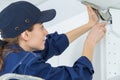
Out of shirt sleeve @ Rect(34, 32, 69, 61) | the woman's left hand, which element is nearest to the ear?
shirt sleeve @ Rect(34, 32, 69, 61)

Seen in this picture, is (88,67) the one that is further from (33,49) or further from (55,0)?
(55,0)

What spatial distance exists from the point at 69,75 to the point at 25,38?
0.30m

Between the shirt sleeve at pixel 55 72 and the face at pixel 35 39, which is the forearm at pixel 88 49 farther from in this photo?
the face at pixel 35 39

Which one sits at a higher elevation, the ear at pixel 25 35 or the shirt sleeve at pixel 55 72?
the ear at pixel 25 35

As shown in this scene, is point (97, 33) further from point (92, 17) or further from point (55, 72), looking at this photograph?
point (55, 72)

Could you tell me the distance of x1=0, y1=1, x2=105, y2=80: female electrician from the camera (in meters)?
1.39

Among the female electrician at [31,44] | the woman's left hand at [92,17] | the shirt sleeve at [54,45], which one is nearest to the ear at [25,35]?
the female electrician at [31,44]

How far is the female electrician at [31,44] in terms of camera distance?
1.39 metres

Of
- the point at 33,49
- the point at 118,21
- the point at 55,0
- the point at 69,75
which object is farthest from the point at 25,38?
the point at 55,0

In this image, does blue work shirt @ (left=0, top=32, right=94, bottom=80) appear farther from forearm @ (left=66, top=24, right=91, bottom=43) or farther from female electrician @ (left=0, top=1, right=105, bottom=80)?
forearm @ (left=66, top=24, right=91, bottom=43)

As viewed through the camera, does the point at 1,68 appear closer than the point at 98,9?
Yes

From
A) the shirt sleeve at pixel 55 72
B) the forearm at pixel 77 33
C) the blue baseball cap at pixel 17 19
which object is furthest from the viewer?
the forearm at pixel 77 33

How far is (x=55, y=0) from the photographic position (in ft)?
7.00

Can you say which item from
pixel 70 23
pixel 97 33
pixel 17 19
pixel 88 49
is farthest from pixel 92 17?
pixel 17 19
